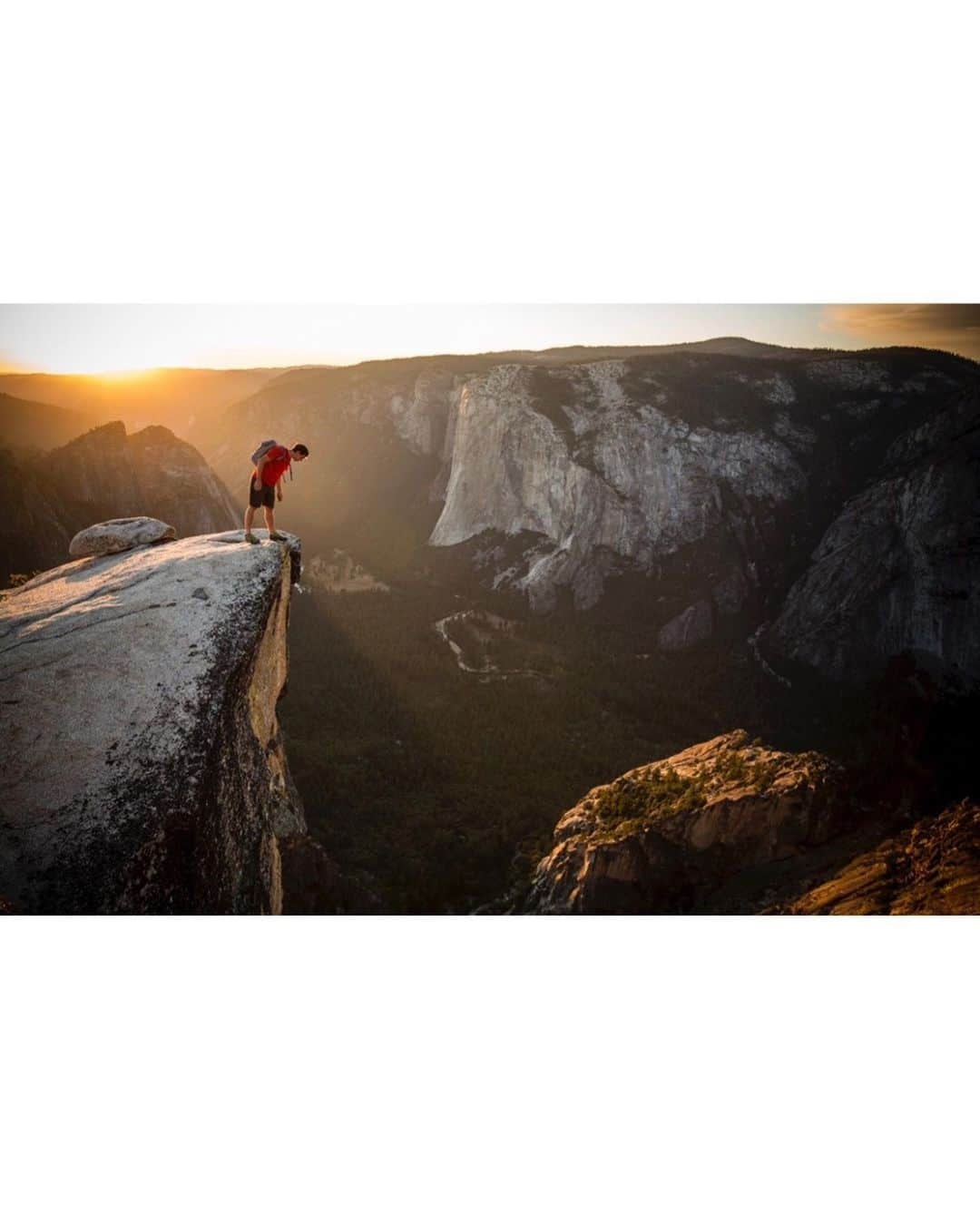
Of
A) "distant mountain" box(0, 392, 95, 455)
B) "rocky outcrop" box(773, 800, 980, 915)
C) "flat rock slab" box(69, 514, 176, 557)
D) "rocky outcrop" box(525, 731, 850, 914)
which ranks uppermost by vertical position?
"distant mountain" box(0, 392, 95, 455)

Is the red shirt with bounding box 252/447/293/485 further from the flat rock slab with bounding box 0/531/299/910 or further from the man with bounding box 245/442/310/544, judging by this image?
the flat rock slab with bounding box 0/531/299/910

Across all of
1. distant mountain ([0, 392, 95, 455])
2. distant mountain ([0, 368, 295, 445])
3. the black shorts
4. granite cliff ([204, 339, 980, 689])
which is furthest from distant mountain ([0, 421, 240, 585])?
the black shorts

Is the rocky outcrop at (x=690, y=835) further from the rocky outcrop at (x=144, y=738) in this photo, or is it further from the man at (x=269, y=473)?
the man at (x=269, y=473)

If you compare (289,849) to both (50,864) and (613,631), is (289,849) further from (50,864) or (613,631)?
(613,631)

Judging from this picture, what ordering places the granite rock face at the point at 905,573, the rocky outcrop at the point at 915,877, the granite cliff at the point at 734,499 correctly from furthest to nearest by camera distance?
1. the granite cliff at the point at 734,499
2. the granite rock face at the point at 905,573
3. the rocky outcrop at the point at 915,877

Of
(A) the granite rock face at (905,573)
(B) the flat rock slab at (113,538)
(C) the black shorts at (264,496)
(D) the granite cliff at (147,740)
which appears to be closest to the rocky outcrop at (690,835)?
(D) the granite cliff at (147,740)

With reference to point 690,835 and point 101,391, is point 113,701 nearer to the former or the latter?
point 690,835
